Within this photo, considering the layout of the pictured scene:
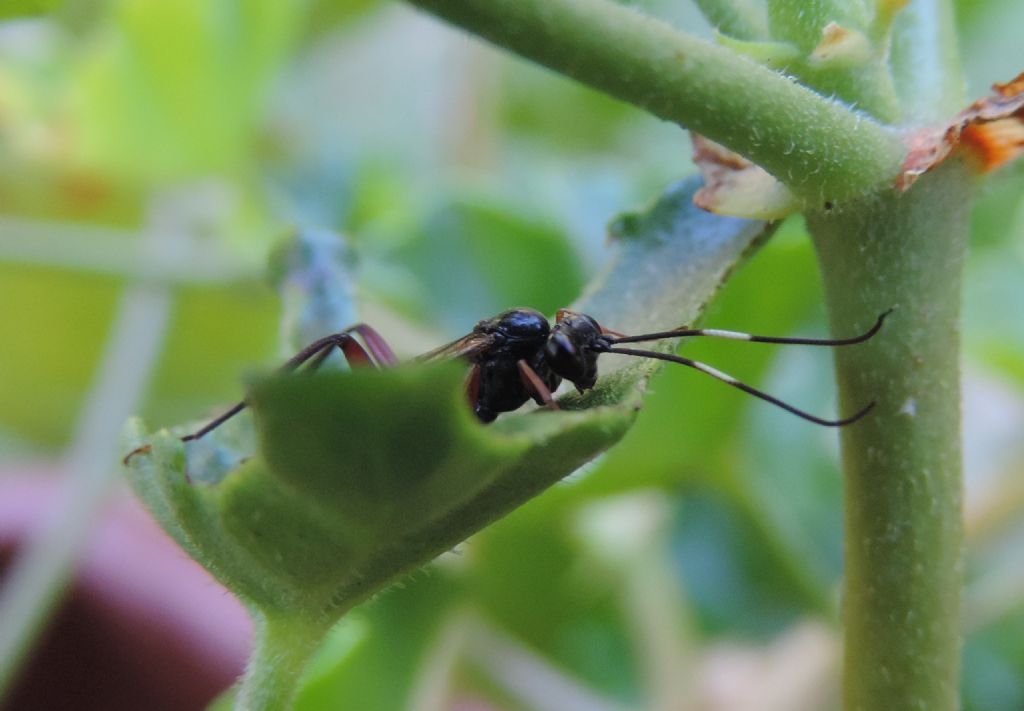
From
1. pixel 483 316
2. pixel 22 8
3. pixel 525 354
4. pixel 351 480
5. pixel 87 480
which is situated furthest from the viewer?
pixel 483 316

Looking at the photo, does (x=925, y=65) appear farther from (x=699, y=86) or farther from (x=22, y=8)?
(x=22, y=8)

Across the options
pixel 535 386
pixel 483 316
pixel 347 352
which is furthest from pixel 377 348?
pixel 483 316

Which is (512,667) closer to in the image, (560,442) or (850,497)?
(850,497)

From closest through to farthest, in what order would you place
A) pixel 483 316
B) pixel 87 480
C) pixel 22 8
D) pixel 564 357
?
pixel 22 8 → pixel 564 357 → pixel 87 480 → pixel 483 316

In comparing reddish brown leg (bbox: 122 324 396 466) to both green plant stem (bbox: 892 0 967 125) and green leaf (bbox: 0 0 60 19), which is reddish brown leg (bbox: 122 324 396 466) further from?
green plant stem (bbox: 892 0 967 125)

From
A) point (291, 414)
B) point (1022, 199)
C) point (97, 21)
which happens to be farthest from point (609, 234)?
point (1022, 199)

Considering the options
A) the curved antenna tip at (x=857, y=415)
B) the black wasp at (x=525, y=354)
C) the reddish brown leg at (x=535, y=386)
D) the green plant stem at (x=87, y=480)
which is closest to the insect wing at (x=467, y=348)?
the black wasp at (x=525, y=354)

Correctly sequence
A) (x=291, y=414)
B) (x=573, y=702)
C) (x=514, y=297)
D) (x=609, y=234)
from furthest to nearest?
(x=514, y=297) < (x=573, y=702) < (x=609, y=234) < (x=291, y=414)
